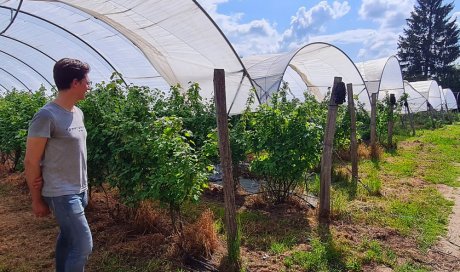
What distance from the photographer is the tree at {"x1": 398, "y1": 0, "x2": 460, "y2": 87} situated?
153 feet

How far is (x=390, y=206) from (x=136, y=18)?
16.4 ft

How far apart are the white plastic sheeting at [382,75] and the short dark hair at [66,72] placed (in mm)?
14720

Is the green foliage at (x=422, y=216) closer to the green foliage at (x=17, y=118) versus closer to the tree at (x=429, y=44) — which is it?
the green foliage at (x=17, y=118)

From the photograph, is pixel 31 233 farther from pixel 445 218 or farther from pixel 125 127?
pixel 445 218

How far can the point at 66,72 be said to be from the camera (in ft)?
8.36

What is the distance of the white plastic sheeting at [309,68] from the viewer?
10953mm

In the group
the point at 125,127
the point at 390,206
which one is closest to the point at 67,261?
the point at 125,127

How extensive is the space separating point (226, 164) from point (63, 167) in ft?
5.02

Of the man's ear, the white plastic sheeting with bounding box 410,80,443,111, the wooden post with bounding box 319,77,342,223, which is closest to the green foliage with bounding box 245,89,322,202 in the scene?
the wooden post with bounding box 319,77,342,223

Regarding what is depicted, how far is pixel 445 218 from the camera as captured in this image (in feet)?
17.6

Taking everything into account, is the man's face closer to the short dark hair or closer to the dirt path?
the short dark hair

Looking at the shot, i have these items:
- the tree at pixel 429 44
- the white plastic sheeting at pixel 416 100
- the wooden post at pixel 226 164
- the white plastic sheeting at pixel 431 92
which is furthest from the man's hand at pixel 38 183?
the tree at pixel 429 44

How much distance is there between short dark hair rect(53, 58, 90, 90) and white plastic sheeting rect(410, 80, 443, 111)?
2492 cm

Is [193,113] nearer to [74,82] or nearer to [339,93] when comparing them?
[339,93]
